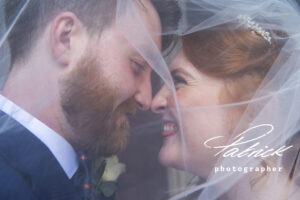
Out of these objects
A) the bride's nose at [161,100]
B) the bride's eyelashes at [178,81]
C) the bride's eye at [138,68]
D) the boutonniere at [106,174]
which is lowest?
the boutonniere at [106,174]

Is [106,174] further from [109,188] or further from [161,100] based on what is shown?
[161,100]

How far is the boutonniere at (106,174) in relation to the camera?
86 centimetres

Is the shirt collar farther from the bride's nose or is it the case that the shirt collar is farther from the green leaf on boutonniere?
the bride's nose

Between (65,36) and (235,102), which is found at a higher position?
(65,36)

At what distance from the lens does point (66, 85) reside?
0.79 meters

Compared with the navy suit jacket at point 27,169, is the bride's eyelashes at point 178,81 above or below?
above

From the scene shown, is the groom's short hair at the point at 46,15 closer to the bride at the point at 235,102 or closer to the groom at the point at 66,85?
the groom at the point at 66,85

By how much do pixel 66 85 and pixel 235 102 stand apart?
52cm

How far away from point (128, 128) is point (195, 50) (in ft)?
1.05

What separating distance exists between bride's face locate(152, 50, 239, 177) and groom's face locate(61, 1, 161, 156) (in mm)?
79

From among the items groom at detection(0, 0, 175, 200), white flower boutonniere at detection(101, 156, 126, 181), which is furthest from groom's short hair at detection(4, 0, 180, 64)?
white flower boutonniere at detection(101, 156, 126, 181)

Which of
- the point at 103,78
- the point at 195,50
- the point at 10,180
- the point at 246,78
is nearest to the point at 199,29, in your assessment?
the point at 195,50

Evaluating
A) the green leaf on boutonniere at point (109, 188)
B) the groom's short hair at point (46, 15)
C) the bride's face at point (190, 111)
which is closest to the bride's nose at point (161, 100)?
the bride's face at point (190, 111)

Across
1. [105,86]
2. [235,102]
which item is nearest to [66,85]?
[105,86]
